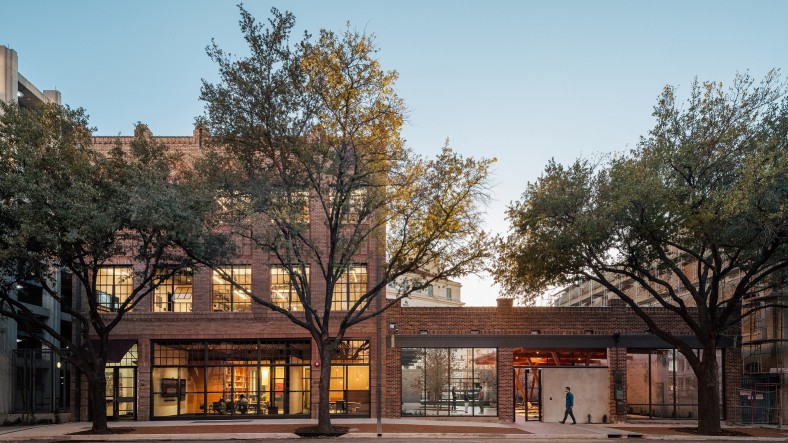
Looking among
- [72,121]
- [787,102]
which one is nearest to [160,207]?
[72,121]

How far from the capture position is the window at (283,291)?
35.6 meters

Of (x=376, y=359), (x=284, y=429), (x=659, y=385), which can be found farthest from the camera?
(x=659, y=385)

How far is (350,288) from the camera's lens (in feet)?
118

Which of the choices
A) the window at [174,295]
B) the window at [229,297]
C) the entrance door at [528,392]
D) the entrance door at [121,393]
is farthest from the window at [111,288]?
the entrance door at [528,392]

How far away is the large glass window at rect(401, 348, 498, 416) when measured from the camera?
34.6 meters

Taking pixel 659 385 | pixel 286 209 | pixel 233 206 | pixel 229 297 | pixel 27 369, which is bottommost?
pixel 659 385

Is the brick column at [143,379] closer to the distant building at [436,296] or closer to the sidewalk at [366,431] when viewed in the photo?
the sidewalk at [366,431]

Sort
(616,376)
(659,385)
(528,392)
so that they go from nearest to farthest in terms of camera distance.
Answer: (616,376) → (659,385) → (528,392)

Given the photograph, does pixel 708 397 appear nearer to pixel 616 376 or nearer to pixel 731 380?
pixel 616 376

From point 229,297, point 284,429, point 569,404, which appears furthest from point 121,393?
point 569,404

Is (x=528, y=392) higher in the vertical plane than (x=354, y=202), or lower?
lower

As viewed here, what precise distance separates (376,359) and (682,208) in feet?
50.8

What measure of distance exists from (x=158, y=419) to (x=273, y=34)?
Result: 19.2m

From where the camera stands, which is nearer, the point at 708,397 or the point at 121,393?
the point at 708,397
